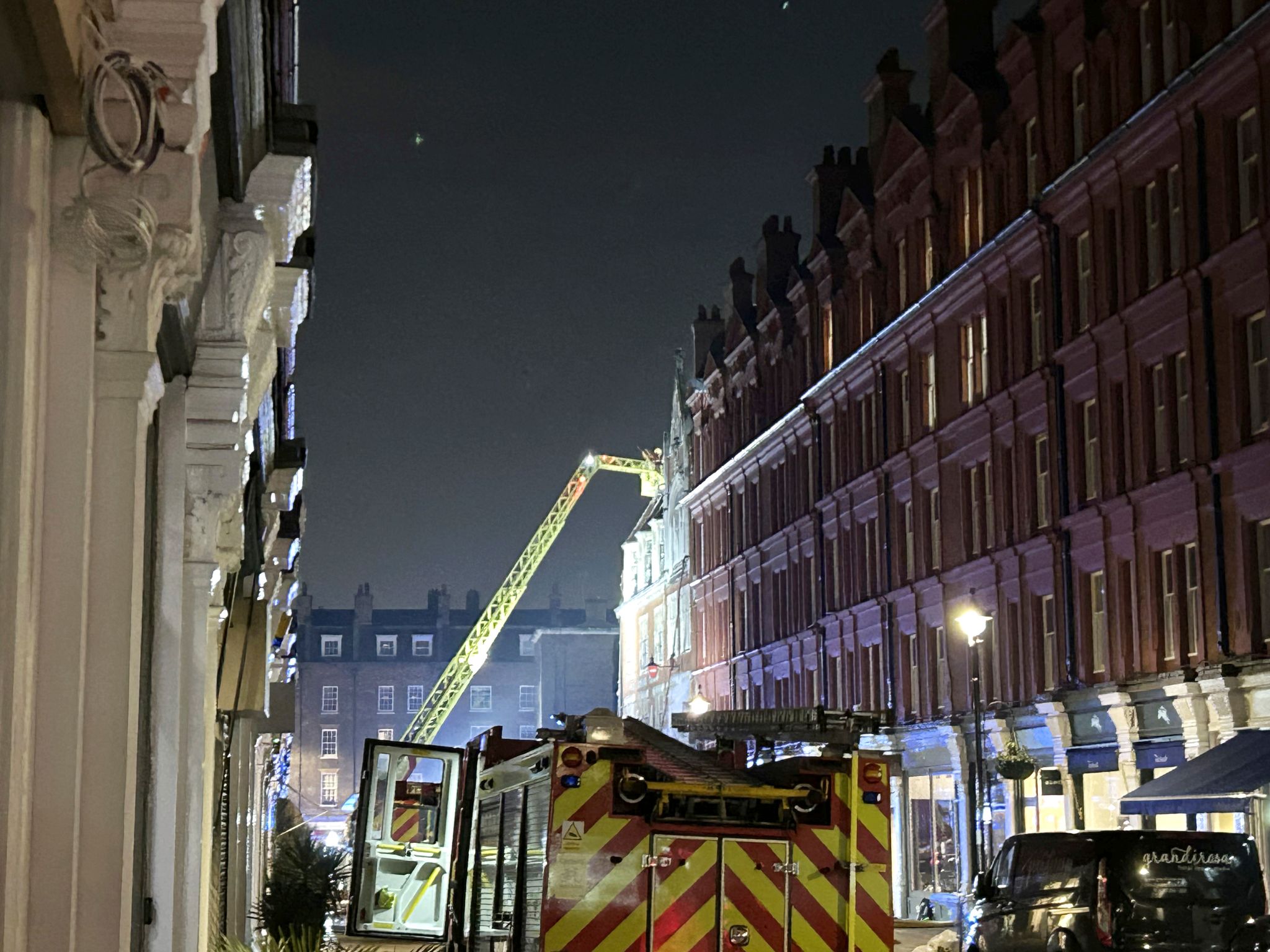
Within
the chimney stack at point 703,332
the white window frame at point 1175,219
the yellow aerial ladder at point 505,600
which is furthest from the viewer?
the yellow aerial ladder at point 505,600

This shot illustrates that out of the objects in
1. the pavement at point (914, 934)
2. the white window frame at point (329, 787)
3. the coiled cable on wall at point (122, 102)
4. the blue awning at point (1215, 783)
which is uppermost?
the coiled cable on wall at point (122, 102)

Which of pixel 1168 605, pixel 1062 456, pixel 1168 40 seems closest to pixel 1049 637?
pixel 1062 456

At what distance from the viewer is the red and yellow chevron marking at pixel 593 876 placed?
12.3m

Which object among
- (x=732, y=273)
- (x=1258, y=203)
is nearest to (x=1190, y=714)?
(x=1258, y=203)

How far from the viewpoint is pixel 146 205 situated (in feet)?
18.3

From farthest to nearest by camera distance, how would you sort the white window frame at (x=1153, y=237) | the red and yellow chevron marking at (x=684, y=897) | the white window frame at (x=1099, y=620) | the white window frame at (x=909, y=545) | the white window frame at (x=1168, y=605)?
the white window frame at (x=909, y=545) < the white window frame at (x=1099, y=620) < the white window frame at (x=1153, y=237) < the white window frame at (x=1168, y=605) < the red and yellow chevron marking at (x=684, y=897)

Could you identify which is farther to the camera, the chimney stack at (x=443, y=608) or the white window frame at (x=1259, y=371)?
the chimney stack at (x=443, y=608)

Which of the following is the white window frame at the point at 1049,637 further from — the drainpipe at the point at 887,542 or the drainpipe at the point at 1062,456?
the drainpipe at the point at 887,542

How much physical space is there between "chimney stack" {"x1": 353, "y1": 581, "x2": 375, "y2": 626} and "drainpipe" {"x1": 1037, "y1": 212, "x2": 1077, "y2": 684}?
90332 millimetres

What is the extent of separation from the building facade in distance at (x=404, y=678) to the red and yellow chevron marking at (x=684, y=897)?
103m

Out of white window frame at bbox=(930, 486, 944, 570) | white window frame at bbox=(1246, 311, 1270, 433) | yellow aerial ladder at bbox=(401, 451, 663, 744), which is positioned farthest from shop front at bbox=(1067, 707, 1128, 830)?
yellow aerial ladder at bbox=(401, 451, 663, 744)

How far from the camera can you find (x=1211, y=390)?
31.4m

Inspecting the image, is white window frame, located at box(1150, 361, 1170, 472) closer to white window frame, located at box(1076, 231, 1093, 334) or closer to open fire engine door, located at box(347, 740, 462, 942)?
white window frame, located at box(1076, 231, 1093, 334)

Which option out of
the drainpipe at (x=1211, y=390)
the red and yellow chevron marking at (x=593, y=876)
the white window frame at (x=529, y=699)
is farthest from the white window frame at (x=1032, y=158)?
the white window frame at (x=529, y=699)
